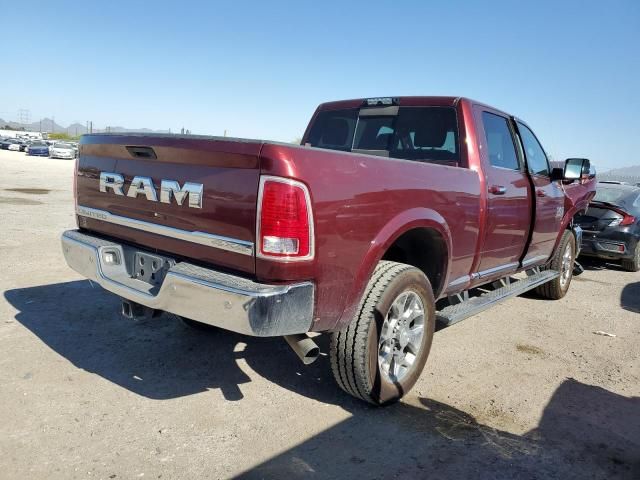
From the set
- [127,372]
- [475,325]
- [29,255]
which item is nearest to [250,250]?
[127,372]

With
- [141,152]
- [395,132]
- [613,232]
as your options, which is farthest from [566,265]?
[141,152]

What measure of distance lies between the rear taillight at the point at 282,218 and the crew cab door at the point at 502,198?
2.06 metres

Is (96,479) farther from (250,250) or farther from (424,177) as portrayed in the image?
(424,177)

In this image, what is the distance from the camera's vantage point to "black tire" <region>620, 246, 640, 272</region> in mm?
8047

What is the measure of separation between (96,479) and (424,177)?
95.9 inches

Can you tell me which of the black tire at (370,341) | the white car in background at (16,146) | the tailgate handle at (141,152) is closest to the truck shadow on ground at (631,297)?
the black tire at (370,341)

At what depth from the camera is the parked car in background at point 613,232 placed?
7914 mm

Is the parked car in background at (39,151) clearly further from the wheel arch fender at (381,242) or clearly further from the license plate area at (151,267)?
the wheel arch fender at (381,242)

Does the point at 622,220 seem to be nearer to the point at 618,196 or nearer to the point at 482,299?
the point at 618,196

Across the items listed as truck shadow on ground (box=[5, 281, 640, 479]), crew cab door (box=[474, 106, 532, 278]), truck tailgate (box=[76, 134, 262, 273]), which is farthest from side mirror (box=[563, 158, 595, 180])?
truck tailgate (box=[76, 134, 262, 273])

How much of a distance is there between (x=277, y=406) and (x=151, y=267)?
3.81 ft

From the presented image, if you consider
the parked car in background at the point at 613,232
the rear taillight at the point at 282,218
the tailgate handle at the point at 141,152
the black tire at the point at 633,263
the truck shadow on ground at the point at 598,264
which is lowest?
the truck shadow on ground at the point at 598,264

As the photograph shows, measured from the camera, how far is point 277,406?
121 inches

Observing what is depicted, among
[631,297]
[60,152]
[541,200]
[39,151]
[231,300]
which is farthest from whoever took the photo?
[39,151]
